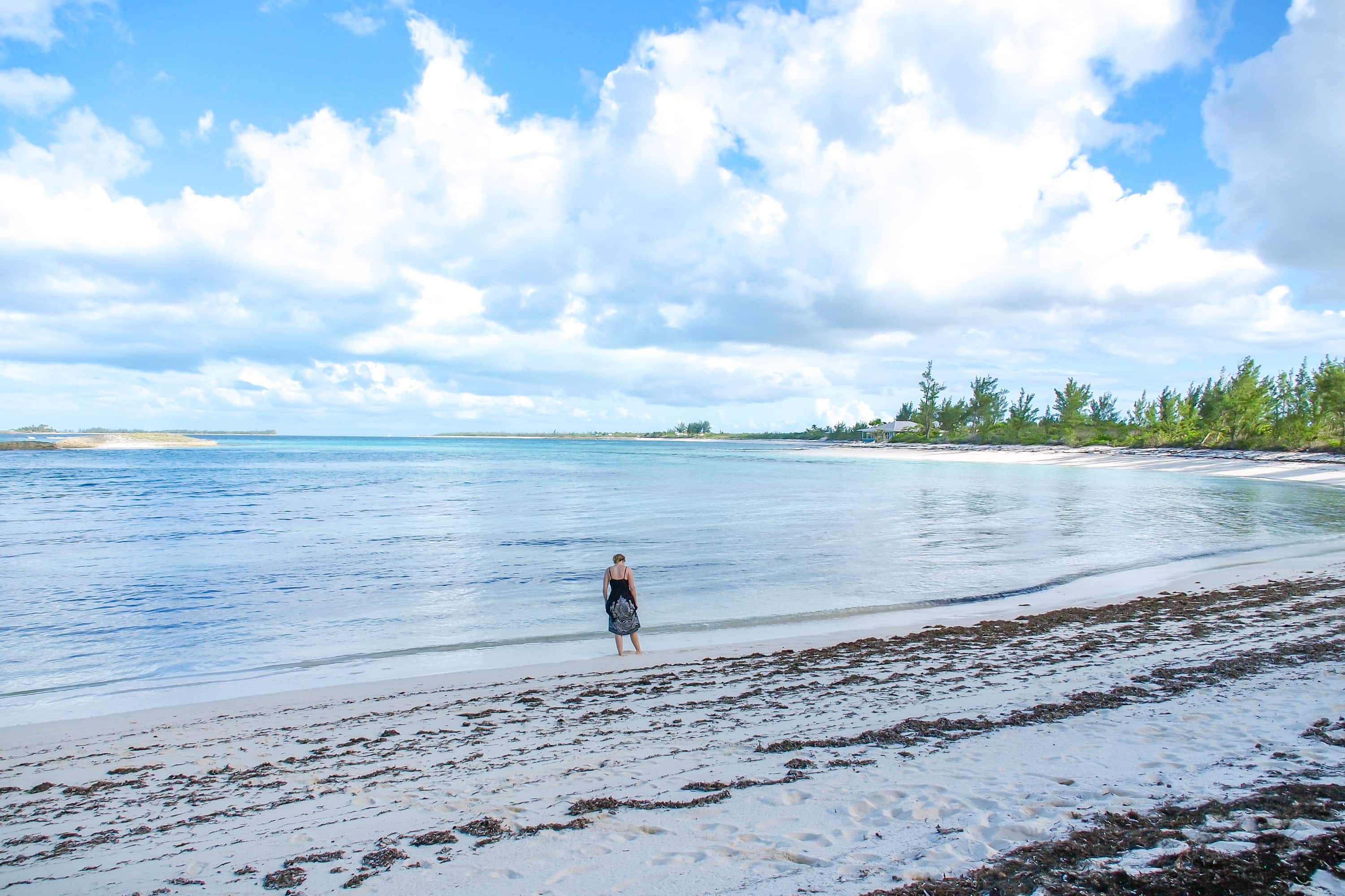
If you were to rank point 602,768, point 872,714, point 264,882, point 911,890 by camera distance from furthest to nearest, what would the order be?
point 872,714
point 602,768
point 264,882
point 911,890

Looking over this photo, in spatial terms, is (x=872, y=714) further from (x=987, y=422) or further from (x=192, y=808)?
(x=987, y=422)

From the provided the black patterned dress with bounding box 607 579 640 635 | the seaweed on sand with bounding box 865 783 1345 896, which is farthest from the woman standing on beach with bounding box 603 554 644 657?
the seaweed on sand with bounding box 865 783 1345 896

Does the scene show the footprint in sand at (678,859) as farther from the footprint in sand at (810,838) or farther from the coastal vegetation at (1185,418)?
the coastal vegetation at (1185,418)

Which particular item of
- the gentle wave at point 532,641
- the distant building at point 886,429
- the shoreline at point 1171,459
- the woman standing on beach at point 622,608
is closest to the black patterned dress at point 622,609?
the woman standing on beach at point 622,608

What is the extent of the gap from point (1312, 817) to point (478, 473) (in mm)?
61442

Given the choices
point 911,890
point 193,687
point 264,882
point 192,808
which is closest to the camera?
point 911,890

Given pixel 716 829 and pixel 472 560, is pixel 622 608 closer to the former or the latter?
pixel 716 829

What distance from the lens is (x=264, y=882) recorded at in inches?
167

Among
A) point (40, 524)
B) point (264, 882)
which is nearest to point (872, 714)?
point (264, 882)

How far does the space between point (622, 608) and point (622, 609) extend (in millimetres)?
22

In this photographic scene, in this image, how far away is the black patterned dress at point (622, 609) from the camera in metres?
10.3

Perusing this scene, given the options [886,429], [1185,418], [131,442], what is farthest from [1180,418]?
[131,442]

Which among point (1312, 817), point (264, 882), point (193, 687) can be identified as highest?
point (1312, 817)

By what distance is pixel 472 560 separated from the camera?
19156 millimetres
